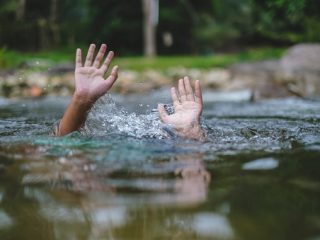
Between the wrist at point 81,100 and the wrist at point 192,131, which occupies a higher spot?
the wrist at point 81,100

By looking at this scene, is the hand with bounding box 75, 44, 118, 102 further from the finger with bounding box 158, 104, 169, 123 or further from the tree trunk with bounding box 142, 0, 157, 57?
the tree trunk with bounding box 142, 0, 157, 57

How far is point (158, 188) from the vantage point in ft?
5.72

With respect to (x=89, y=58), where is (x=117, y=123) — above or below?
below

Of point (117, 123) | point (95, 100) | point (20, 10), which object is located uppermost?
point (20, 10)

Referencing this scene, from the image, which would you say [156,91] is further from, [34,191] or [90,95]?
[34,191]

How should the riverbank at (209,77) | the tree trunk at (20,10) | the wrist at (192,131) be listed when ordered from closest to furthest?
1. the wrist at (192,131)
2. the riverbank at (209,77)
3. the tree trunk at (20,10)

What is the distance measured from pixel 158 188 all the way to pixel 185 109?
5.36 ft

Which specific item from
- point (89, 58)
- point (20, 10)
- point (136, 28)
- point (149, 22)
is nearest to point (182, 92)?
point (89, 58)

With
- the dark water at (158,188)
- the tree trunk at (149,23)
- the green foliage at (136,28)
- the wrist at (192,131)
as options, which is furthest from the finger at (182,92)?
the green foliage at (136,28)

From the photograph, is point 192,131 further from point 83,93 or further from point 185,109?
point 83,93

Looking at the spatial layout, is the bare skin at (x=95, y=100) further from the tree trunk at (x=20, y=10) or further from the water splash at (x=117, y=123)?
the tree trunk at (x=20, y=10)

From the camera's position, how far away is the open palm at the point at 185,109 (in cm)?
318

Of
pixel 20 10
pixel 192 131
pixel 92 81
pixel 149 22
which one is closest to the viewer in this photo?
pixel 192 131

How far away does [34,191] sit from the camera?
1.75m
